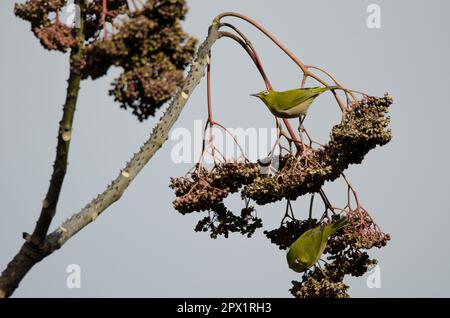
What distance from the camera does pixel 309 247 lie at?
19.7 feet

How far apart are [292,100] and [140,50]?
75.4 inches

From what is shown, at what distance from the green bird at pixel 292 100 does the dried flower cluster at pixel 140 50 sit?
64.2 inches

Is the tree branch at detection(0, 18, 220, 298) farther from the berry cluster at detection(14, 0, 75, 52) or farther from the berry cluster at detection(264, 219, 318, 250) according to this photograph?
the berry cluster at detection(264, 219, 318, 250)

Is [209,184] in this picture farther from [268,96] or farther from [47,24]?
[47,24]

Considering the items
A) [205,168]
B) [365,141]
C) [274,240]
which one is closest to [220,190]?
[205,168]

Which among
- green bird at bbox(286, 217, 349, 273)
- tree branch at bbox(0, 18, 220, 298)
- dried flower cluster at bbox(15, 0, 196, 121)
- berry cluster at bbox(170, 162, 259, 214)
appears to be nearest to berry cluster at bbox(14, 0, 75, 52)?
dried flower cluster at bbox(15, 0, 196, 121)

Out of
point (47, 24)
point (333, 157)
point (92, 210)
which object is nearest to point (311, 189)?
point (333, 157)

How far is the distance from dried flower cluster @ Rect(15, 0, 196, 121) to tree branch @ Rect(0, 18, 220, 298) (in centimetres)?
70

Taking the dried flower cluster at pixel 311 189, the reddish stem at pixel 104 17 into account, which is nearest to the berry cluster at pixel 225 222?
the dried flower cluster at pixel 311 189

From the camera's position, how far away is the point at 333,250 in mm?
6367

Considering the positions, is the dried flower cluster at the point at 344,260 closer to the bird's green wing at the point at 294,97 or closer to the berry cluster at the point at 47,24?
the bird's green wing at the point at 294,97

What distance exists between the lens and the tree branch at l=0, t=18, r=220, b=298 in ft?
16.5

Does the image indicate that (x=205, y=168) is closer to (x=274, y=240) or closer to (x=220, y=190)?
(x=220, y=190)
